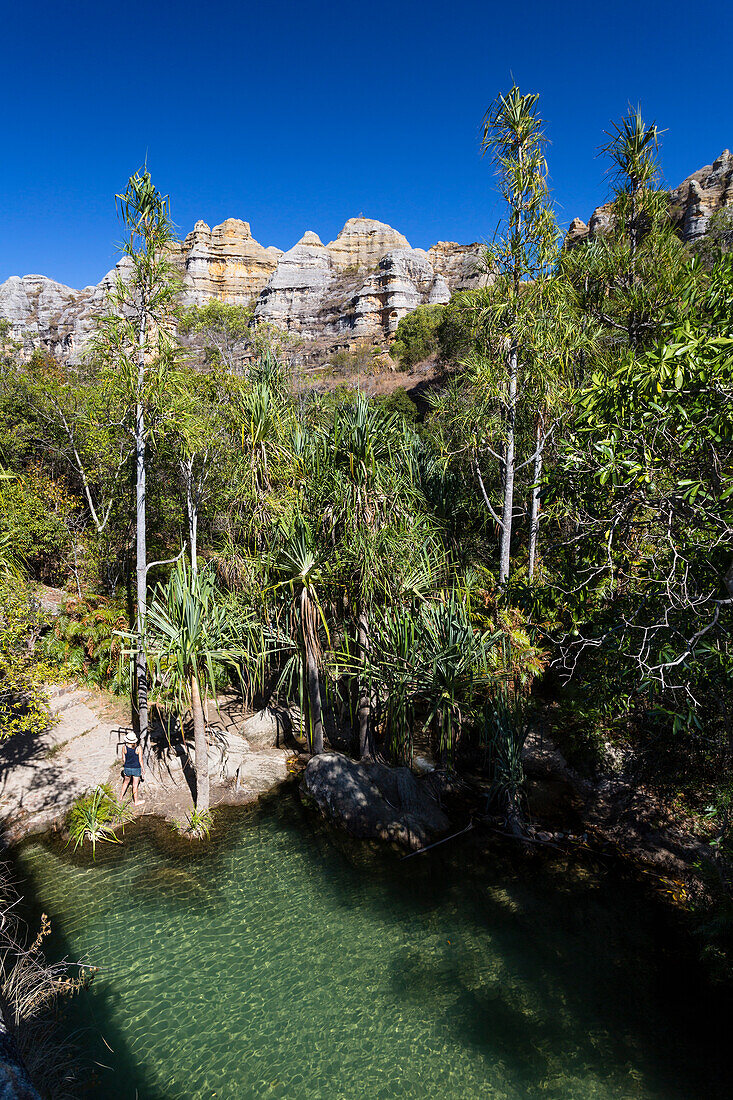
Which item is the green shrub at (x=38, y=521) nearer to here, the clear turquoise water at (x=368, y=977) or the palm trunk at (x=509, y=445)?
the clear turquoise water at (x=368, y=977)

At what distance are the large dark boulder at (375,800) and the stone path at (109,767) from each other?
1288mm

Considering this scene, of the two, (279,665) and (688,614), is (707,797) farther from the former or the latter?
(279,665)

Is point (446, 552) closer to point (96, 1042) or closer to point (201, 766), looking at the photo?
point (201, 766)

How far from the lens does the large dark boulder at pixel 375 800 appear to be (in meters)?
7.62

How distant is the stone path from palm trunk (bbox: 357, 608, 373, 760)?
5.08ft

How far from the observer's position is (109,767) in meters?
9.11

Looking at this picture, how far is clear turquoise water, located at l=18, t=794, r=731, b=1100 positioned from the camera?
4.42m

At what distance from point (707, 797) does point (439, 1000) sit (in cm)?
436

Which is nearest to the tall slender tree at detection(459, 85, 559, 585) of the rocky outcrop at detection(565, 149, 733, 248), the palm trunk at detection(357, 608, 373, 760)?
the palm trunk at detection(357, 608, 373, 760)

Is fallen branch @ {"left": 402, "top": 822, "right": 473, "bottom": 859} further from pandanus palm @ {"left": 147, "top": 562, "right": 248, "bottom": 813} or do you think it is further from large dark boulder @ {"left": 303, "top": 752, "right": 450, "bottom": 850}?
pandanus palm @ {"left": 147, "top": 562, "right": 248, "bottom": 813}

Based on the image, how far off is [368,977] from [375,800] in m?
2.61

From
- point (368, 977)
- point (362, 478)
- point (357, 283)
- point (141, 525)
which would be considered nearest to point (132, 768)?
point (141, 525)

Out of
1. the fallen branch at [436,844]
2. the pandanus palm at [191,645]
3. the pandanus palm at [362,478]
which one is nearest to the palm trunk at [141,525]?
Answer: the pandanus palm at [191,645]

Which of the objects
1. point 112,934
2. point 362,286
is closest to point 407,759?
point 112,934
